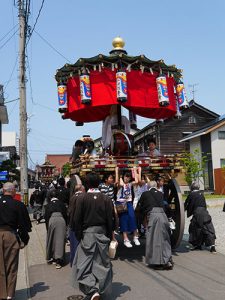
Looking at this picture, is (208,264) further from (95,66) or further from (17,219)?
(95,66)

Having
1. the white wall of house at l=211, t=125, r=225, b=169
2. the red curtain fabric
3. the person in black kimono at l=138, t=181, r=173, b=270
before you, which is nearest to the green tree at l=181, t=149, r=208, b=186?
the white wall of house at l=211, t=125, r=225, b=169

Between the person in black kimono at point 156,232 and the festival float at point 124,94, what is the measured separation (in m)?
0.94

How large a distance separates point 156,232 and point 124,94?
296cm

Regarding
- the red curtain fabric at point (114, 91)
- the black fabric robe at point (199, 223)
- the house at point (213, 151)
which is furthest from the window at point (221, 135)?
the red curtain fabric at point (114, 91)

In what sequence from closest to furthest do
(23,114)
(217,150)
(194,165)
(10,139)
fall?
(23,114), (194,165), (217,150), (10,139)

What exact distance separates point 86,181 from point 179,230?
3805mm

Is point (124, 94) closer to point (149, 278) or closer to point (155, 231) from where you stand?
point (155, 231)

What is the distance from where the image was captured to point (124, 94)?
830 cm

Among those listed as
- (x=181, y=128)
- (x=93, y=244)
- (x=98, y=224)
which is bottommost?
(x=93, y=244)

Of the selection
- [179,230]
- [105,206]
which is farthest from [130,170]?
[105,206]

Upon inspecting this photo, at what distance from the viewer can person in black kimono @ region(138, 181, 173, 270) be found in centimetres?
761

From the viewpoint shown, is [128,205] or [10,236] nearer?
[10,236]

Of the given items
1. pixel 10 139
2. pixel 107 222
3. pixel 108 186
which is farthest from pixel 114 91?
pixel 10 139

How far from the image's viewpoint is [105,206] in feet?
19.1
